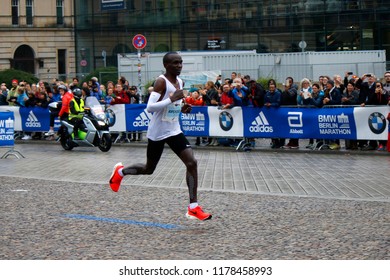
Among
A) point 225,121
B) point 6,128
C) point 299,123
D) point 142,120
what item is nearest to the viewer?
point 6,128

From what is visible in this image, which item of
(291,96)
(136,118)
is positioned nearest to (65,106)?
(136,118)

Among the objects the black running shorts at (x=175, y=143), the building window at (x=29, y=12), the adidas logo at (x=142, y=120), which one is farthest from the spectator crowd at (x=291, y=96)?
the building window at (x=29, y=12)

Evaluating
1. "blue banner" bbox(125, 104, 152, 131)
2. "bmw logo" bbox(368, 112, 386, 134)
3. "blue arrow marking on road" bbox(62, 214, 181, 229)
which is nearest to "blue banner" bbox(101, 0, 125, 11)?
"blue banner" bbox(125, 104, 152, 131)

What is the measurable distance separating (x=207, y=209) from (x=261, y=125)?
1140cm

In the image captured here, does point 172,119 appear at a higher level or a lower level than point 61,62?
lower

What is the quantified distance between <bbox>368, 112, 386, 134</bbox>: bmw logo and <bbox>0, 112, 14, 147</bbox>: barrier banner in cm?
818

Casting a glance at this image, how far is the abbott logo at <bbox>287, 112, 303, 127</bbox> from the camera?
2208 centimetres

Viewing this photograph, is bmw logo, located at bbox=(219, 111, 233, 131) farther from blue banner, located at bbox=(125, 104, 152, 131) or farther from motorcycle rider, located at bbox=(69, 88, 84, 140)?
motorcycle rider, located at bbox=(69, 88, 84, 140)

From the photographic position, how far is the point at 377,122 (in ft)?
67.9

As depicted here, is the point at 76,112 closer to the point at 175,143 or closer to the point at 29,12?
the point at 175,143

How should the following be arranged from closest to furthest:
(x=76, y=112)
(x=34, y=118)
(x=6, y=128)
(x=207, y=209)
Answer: (x=207, y=209), (x=6, y=128), (x=76, y=112), (x=34, y=118)

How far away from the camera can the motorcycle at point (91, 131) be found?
23328 mm

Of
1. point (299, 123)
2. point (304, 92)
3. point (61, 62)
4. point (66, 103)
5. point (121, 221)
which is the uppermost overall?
point (61, 62)

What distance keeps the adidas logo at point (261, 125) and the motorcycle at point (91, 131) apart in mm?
3683
